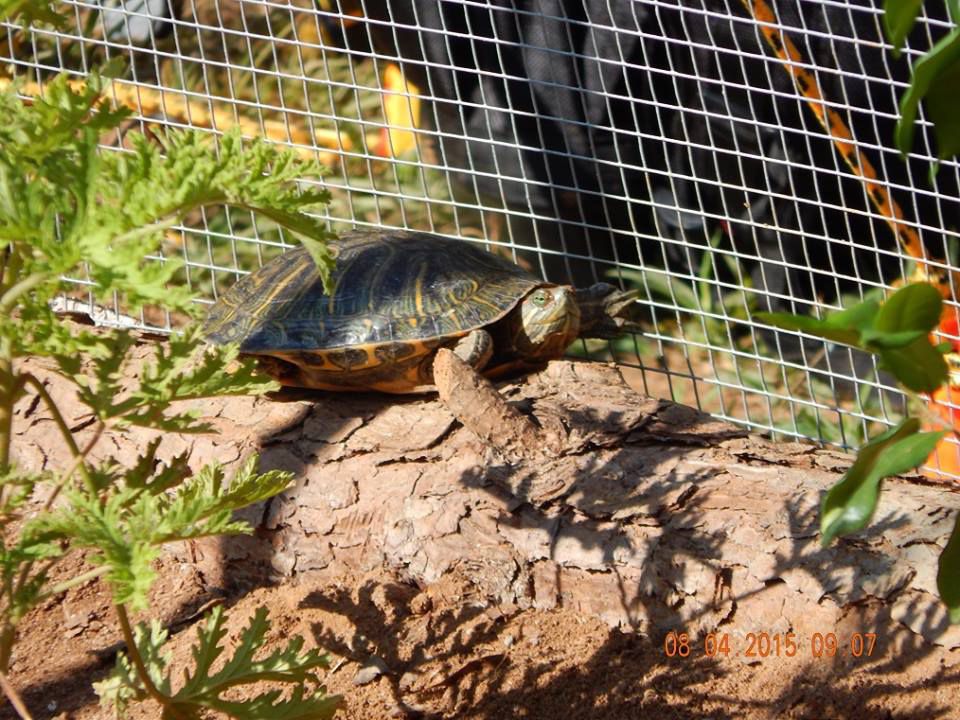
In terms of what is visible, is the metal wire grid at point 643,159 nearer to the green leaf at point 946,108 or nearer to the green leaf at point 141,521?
the green leaf at point 946,108

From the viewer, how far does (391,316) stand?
2869mm

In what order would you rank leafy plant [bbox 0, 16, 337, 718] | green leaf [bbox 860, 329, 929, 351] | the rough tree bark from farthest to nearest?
the rough tree bark, leafy plant [bbox 0, 16, 337, 718], green leaf [bbox 860, 329, 929, 351]

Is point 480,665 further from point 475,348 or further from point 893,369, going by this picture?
point 893,369

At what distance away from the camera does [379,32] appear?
4125 mm

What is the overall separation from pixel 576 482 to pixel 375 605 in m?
0.54

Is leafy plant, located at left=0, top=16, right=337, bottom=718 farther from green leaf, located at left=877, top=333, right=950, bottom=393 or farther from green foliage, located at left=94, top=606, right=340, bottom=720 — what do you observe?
green leaf, located at left=877, top=333, right=950, bottom=393

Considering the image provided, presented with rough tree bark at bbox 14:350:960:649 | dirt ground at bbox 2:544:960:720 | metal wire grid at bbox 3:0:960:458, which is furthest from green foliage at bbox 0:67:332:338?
metal wire grid at bbox 3:0:960:458

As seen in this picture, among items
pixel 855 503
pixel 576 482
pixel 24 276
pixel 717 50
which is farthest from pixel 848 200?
pixel 24 276

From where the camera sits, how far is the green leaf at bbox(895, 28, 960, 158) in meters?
1.32

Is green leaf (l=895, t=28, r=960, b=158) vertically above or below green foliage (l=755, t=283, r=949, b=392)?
above

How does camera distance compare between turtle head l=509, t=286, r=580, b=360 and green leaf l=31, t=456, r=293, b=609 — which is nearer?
green leaf l=31, t=456, r=293, b=609

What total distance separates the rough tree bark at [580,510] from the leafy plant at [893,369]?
73 cm

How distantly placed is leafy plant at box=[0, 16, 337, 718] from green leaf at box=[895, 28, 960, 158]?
2.63 ft

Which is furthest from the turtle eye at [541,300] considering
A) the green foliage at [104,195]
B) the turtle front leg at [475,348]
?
the green foliage at [104,195]
